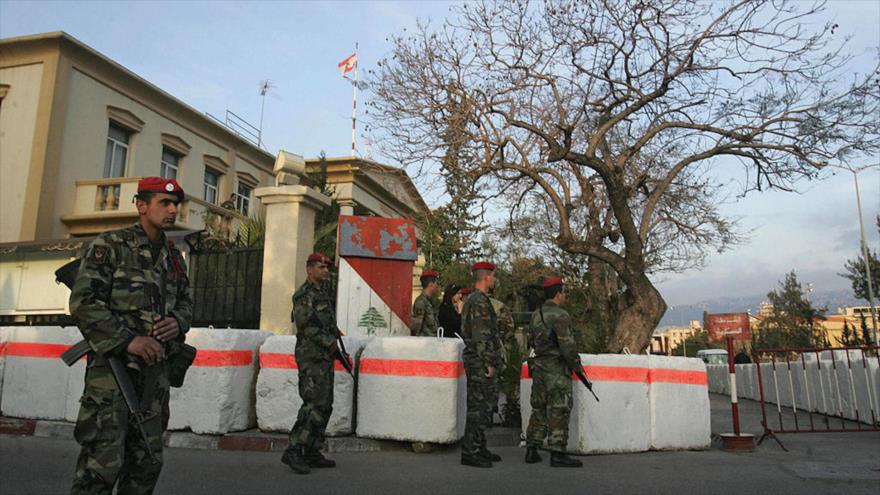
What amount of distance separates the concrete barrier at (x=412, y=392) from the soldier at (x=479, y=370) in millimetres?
334

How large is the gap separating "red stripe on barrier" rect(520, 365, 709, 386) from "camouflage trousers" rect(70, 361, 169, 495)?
14.3 feet

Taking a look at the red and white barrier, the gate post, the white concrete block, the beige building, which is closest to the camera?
the red and white barrier

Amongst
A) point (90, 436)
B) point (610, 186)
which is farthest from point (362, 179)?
point (90, 436)

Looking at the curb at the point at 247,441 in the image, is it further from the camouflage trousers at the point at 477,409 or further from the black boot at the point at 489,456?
the camouflage trousers at the point at 477,409

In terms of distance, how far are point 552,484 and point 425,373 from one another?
173 centimetres

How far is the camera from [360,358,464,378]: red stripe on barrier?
5.98m

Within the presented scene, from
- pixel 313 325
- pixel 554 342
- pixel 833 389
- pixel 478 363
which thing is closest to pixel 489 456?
pixel 478 363

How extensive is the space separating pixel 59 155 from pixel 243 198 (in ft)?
26.5

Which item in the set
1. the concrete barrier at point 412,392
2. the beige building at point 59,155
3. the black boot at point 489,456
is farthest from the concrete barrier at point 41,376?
the beige building at point 59,155

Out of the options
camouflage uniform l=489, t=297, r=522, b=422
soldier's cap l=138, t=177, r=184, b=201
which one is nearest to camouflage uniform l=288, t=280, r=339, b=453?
soldier's cap l=138, t=177, r=184, b=201

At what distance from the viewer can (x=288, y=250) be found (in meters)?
8.32

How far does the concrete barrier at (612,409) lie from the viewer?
6172 millimetres

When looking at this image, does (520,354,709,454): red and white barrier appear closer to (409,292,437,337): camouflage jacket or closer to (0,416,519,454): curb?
(0,416,519,454): curb

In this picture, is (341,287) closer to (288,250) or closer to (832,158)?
(288,250)
